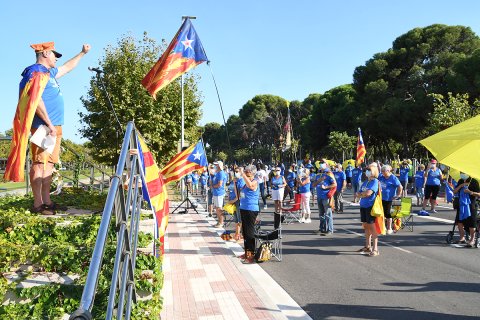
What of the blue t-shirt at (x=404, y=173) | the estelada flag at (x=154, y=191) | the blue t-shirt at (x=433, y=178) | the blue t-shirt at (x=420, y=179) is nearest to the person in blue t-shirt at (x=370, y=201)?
the estelada flag at (x=154, y=191)

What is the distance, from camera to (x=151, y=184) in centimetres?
514

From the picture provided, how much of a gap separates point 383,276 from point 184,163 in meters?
6.31

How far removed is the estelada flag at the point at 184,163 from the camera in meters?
11.5

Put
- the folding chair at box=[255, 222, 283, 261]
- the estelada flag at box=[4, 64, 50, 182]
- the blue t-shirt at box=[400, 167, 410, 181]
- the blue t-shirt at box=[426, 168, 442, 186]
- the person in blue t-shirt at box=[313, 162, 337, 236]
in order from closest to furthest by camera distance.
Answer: the estelada flag at box=[4, 64, 50, 182] < the folding chair at box=[255, 222, 283, 261] < the person in blue t-shirt at box=[313, 162, 337, 236] < the blue t-shirt at box=[426, 168, 442, 186] < the blue t-shirt at box=[400, 167, 410, 181]

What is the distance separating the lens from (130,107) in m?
21.3

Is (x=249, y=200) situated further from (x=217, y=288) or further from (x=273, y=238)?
(x=217, y=288)

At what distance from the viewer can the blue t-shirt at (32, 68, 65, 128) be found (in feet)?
16.7

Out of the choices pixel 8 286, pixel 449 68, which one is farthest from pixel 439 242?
pixel 449 68

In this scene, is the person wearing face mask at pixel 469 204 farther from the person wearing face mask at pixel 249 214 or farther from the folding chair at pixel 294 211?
the folding chair at pixel 294 211

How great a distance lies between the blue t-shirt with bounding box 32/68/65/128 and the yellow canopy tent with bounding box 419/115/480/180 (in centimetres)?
439

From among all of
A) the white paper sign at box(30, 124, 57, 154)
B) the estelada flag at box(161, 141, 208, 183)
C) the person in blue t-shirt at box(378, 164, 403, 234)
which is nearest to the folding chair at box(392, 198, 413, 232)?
the person in blue t-shirt at box(378, 164, 403, 234)

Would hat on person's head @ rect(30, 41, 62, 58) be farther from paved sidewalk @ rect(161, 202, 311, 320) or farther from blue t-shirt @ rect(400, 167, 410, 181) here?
blue t-shirt @ rect(400, 167, 410, 181)

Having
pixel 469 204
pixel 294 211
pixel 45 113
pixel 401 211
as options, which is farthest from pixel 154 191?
pixel 294 211

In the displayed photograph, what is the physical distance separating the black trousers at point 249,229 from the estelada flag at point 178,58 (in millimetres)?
3143
